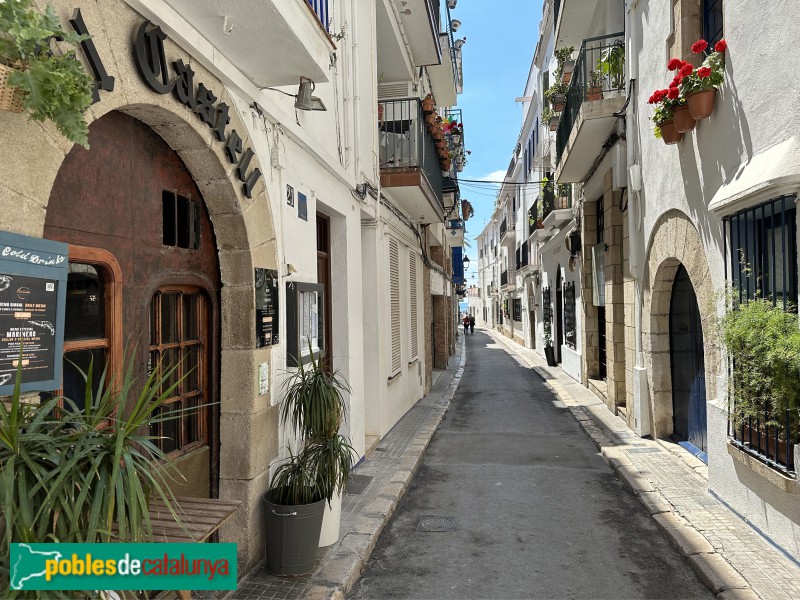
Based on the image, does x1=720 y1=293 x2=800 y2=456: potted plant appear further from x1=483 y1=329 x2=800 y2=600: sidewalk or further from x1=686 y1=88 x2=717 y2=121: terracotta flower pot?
x1=686 y1=88 x2=717 y2=121: terracotta flower pot

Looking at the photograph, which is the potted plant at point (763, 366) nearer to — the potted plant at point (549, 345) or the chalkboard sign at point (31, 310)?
the chalkboard sign at point (31, 310)

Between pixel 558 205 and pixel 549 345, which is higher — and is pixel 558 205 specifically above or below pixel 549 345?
above

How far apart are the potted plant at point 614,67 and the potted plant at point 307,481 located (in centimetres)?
718

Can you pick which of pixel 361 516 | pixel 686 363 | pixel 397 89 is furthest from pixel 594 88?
pixel 361 516

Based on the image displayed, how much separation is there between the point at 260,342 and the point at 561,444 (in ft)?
18.9

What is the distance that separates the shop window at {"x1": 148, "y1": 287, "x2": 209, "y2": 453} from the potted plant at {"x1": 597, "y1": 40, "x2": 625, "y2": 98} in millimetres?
7764

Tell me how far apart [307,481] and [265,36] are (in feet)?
10.4

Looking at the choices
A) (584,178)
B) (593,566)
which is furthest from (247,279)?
(584,178)

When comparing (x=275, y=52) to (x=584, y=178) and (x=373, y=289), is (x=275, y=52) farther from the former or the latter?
(x=584, y=178)

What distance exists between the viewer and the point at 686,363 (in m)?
7.37

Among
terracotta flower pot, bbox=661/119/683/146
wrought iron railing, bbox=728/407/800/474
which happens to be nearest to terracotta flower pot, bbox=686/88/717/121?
terracotta flower pot, bbox=661/119/683/146

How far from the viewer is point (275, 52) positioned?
3.73m

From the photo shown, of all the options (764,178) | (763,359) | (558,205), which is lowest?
(763,359)

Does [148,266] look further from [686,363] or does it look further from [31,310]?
[686,363]
